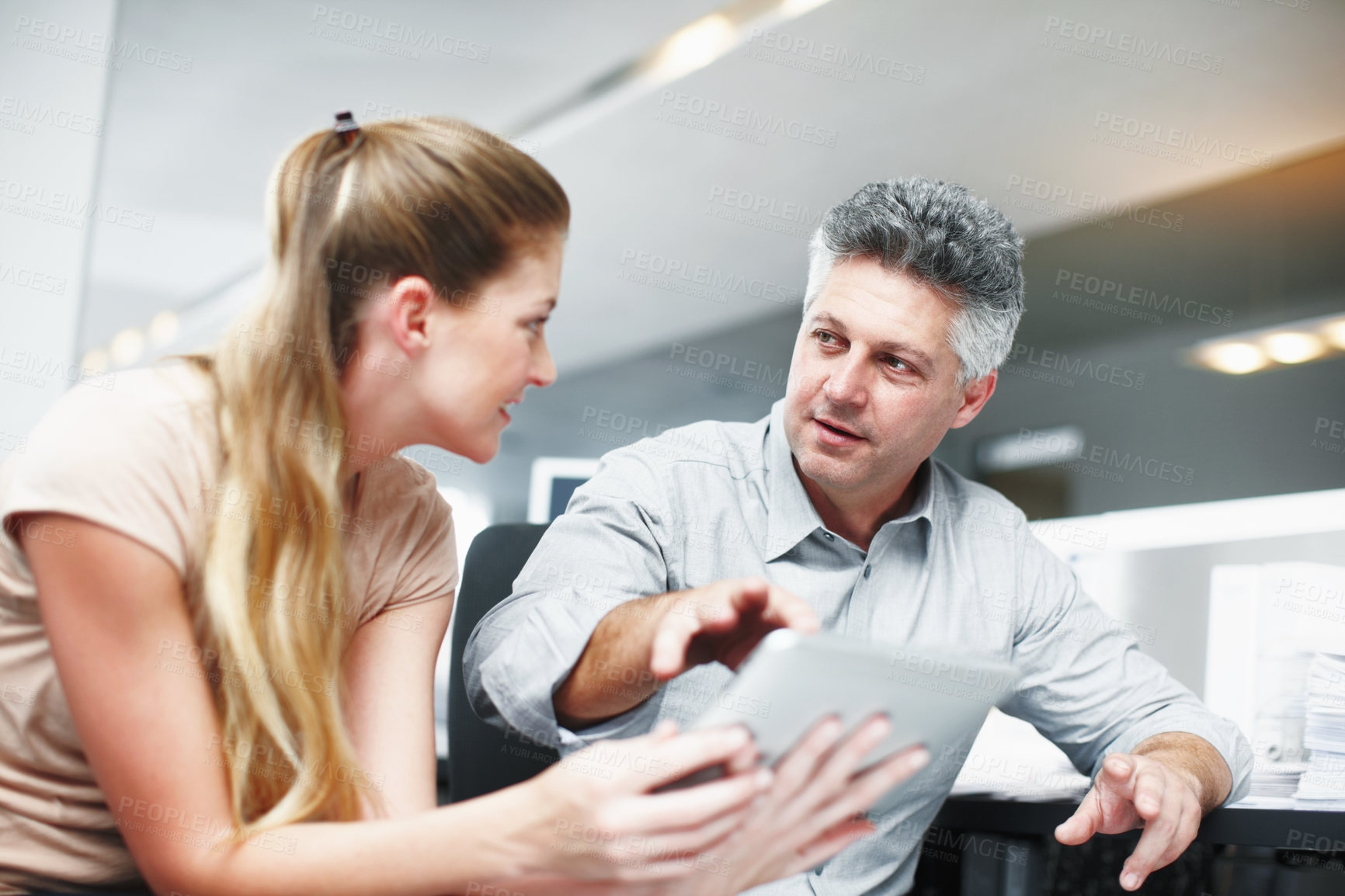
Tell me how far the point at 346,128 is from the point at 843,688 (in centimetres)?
73

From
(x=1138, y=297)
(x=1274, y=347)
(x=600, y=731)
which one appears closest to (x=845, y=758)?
(x=600, y=731)

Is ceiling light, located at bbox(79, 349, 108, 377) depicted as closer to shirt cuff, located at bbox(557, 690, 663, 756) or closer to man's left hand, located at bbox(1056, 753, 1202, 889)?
shirt cuff, located at bbox(557, 690, 663, 756)

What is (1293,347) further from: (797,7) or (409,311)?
(409,311)

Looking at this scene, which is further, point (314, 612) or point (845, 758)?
point (314, 612)

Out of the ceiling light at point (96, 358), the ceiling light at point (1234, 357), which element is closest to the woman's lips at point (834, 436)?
the ceiling light at point (1234, 357)

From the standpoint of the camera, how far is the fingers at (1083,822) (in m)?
0.99

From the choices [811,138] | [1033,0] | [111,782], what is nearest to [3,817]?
[111,782]

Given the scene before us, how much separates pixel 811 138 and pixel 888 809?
114 inches

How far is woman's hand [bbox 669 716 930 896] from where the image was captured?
751 mm

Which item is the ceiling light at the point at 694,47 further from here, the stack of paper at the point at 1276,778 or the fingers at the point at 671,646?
the fingers at the point at 671,646

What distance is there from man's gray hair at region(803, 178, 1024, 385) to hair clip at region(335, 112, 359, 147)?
0.74 m

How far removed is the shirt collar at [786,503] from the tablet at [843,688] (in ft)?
1.87

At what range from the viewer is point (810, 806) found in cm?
78

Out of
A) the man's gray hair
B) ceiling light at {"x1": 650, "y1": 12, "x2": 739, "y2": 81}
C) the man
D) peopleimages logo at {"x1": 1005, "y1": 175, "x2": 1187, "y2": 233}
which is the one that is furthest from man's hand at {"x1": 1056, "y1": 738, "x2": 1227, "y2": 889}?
peopleimages logo at {"x1": 1005, "y1": 175, "x2": 1187, "y2": 233}
